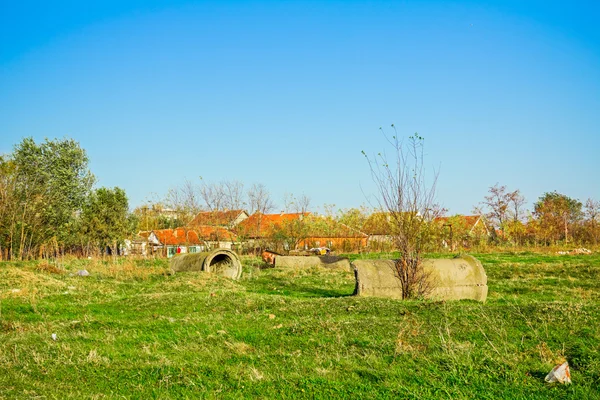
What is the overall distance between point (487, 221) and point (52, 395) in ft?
157

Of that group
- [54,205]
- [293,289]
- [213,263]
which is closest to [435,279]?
[293,289]

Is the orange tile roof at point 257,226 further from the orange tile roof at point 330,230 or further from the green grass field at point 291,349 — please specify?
the green grass field at point 291,349

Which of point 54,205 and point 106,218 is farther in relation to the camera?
point 106,218

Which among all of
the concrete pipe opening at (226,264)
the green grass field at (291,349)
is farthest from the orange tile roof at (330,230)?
the green grass field at (291,349)

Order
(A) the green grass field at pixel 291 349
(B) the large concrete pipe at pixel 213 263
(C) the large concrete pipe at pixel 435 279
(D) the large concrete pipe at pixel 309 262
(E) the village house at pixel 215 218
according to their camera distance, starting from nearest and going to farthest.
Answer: (A) the green grass field at pixel 291 349, (C) the large concrete pipe at pixel 435 279, (B) the large concrete pipe at pixel 213 263, (D) the large concrete pipe at pixel 309 262, (E) the village house at pixel 215 218

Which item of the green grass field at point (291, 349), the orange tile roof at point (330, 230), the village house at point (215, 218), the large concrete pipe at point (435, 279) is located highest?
the village house at point (215, 218)

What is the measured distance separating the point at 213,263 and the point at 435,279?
10.7m

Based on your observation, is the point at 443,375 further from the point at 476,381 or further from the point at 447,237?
the point at 447,237

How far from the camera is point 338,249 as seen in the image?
37.2 meters

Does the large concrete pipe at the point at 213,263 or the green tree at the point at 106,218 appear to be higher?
the green tree at the point at 106,218

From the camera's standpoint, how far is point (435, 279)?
1209 cm

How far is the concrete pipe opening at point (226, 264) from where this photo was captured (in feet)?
61.2

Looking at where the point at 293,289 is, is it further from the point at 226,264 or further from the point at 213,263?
the point at 213,263

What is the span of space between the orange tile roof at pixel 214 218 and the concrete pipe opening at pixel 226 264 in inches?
772
